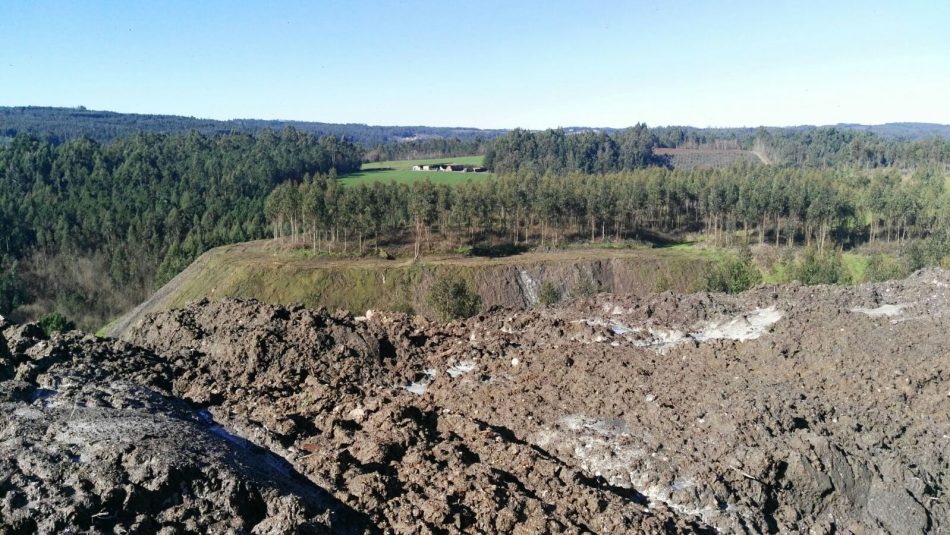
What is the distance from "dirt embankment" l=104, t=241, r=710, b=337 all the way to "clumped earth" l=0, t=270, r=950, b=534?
93.6 feet

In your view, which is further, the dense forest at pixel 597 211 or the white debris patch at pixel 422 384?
the dense forest at pixel 597 211

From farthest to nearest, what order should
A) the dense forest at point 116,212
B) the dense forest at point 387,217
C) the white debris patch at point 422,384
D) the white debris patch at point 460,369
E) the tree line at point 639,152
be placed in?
the tree line at point 639,152, the dense forest at point 116,212, the dense forest at point 387,217, the white debris patch at point 460,369, the white debris patch at point 422,384

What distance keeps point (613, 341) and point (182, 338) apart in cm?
1502

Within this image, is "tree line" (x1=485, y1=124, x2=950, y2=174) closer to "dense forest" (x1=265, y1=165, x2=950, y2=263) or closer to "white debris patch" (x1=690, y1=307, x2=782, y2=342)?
"dense forest" (x1=265, y1=165, x2=950, y2=263)

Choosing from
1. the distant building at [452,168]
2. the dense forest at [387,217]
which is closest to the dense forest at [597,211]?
the dense forest at [387,217]

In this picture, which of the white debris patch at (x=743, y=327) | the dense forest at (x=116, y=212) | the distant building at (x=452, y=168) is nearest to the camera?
the white debris patch at (x=743, y=327)

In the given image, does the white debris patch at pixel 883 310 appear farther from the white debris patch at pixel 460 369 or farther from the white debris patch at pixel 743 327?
the white debris patch at pixel 460 369

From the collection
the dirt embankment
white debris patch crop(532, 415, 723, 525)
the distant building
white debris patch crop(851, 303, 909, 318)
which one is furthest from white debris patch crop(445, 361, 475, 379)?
the distant building

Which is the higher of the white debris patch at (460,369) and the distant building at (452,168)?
the distant building at (452,168)

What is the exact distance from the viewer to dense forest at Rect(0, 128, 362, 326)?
72.0 meters

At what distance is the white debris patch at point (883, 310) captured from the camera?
22552 mm

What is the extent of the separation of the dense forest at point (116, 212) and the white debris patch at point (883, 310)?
65.5 meters

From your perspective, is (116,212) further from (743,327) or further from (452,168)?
(452,168)

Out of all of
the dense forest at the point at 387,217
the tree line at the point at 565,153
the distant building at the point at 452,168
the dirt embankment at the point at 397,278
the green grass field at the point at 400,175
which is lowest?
the dirt embankment at the point at 397,278
